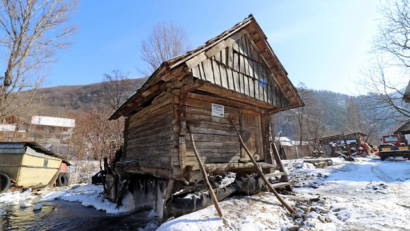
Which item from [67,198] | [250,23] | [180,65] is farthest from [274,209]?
[67,198]

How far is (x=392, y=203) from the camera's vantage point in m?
5.75

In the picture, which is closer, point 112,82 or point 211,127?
point 211,127

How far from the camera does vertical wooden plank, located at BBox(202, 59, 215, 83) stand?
5.70 m

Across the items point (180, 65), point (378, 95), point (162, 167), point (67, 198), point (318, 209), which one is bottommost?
point (67, 198)

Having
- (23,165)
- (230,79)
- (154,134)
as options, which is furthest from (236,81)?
(23,165)

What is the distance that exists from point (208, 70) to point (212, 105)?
1.36 m

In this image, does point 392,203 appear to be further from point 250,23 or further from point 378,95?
point 378,95

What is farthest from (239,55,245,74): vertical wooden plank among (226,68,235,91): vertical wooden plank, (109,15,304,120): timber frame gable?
(226,68,235,91): vertical wooden plank

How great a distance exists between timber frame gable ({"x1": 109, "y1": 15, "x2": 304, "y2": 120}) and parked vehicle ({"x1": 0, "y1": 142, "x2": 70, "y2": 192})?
8.35 meters

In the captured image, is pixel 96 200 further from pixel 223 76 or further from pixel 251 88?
pixel 251 88

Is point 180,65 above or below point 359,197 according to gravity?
above

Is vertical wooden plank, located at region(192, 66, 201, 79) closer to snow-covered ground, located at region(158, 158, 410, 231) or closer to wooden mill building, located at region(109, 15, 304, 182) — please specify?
wooden mill building, located at region(109, 15, 304, 182)

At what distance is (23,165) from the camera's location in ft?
40.9

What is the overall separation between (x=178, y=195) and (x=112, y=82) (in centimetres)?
3088
